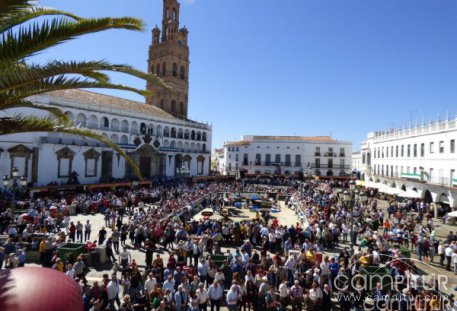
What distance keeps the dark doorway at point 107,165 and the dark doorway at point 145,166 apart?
5643mm

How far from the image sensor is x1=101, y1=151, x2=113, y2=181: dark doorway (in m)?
40.8

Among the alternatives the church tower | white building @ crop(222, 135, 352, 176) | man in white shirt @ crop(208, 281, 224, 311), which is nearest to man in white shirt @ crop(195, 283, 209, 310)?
man in white shirt @ crop(208, 281, 224, 311)

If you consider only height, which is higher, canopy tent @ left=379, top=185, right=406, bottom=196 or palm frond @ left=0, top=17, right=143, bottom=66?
palm frond @ left=0, top=17, right=143, bottom=66

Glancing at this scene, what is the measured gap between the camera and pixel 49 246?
12.7 metres

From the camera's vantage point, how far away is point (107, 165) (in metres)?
41.3

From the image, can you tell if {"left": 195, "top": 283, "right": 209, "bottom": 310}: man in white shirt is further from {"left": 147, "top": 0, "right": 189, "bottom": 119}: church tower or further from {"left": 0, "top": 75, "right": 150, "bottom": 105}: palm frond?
{"left": 147, "top": 0, "right": 189, "bottom": 119}: church tower

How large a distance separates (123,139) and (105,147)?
15.9 feet

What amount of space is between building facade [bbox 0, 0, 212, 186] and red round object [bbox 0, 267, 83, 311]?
26293mm

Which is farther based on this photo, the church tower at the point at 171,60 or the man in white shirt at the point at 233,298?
the church tower at the point at 171,60

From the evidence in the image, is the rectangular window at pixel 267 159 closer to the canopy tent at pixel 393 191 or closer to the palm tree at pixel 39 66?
the canopy tent at pixel 393 191

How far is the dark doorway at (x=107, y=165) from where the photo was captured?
40781 millimetres

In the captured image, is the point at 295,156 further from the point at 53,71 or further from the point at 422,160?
the point at 53,71

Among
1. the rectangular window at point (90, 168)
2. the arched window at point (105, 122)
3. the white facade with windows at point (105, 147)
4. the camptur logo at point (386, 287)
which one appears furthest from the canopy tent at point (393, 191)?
the arched window at point (105, 122)

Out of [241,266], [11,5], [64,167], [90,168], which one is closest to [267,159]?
[90,168]
